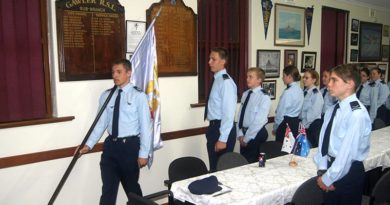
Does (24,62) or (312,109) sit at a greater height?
(24,62)

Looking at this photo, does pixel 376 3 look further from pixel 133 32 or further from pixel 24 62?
pixel 24 62

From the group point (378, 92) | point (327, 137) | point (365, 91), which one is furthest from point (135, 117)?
point (378, 92)

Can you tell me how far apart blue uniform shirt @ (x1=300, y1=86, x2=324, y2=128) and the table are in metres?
1.72

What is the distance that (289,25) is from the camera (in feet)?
17.9

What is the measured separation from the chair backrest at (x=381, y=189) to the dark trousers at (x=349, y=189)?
0.12 metres

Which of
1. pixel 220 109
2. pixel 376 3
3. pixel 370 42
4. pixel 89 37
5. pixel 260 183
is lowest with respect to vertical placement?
pixel 260 183

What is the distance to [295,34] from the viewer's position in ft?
18.4

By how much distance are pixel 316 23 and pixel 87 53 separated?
405 cm

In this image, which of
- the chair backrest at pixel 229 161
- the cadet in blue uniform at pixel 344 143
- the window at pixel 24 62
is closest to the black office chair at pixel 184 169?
the chair backrest at pixel 229 161

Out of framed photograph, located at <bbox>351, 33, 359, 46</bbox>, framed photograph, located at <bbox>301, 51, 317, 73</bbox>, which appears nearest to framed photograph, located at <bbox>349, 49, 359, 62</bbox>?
framed photograph, located at <bbox>351, 33, 359, 46</bbox>

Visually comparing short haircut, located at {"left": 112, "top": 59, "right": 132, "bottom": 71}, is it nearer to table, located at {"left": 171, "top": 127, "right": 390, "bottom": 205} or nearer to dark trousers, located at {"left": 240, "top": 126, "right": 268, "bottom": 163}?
table, located at {"left": 171, "top": 127, "right": 390, "bottom": 205}

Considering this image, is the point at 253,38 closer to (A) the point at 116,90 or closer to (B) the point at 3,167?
(A) the point at 116,90

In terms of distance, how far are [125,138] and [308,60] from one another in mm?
3870

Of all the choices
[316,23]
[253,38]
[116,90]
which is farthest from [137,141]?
[316,23]
